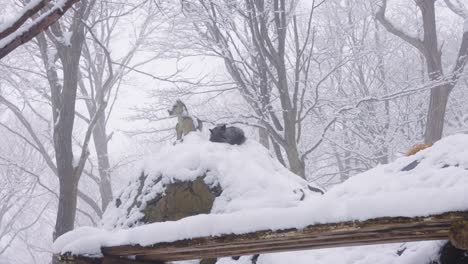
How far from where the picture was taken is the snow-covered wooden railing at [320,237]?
1.74m

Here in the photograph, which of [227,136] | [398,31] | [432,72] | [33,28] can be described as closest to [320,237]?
[33,28]

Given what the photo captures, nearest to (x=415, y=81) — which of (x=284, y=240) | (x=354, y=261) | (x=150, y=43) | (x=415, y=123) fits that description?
(x=415, y=123)

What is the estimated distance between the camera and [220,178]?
4270mm

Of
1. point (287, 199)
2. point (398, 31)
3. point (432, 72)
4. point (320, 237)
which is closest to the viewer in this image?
point (320, 237)

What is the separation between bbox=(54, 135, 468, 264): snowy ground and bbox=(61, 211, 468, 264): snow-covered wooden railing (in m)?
0.03

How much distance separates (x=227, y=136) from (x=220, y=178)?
0.71 m

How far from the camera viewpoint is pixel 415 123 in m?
12.3

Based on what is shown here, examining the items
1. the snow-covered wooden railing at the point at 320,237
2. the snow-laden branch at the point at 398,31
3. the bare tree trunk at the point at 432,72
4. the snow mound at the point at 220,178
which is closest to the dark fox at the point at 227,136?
the snow mound at the point at 220,178

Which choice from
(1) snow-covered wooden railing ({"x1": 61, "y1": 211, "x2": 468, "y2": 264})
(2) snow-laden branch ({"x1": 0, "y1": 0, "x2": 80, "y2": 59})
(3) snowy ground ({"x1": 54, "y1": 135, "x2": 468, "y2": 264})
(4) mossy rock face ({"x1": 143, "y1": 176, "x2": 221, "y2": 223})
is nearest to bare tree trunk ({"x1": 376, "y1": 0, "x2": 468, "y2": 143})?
(3) snowy ground ({"x1": 54, "y1": 135, "x2": 468, "y2": 264})

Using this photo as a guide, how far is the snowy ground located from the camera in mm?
1752

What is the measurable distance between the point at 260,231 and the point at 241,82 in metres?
5.66

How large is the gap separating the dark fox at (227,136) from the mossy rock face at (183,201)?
674 millimetres

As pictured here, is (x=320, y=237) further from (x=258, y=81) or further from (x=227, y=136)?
(x=258, y=81)

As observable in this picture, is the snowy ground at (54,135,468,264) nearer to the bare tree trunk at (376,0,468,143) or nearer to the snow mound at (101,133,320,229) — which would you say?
the snow mound at (101,133,320,229)
